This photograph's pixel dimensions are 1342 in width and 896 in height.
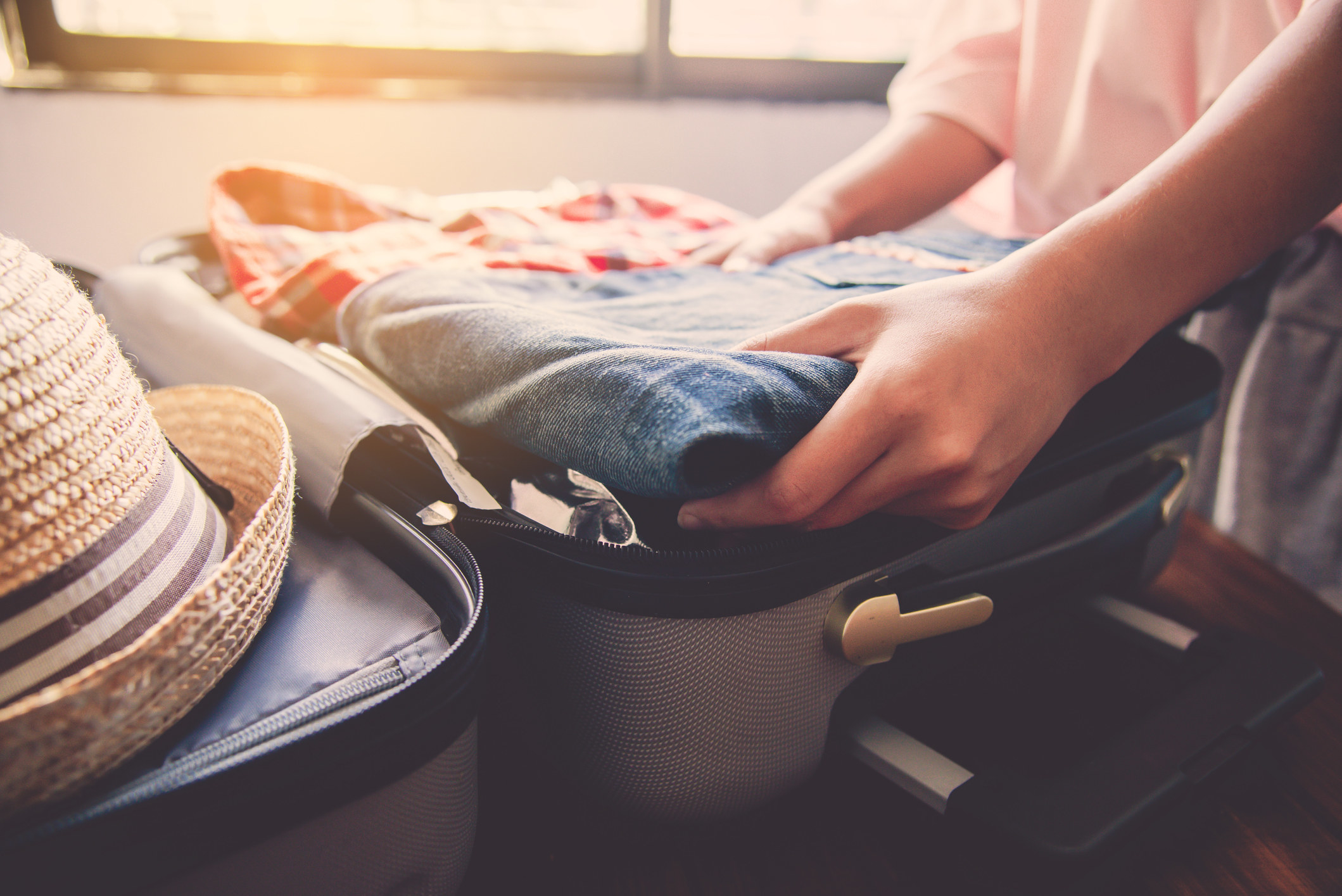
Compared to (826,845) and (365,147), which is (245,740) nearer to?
(826,845)

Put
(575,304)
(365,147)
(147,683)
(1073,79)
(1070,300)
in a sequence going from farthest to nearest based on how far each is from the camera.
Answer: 1. (365,147)
2. (1073,79)
3. (575,304)
4. (1070,300)
5. (147,683)

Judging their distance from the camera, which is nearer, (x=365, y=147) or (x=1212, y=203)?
(x=1212, y=203)

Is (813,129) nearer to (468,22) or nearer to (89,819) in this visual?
(468,22)

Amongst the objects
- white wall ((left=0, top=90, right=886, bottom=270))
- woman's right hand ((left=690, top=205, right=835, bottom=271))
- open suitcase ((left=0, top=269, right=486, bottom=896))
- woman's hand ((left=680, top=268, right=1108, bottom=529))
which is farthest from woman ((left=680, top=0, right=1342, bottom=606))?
white wall ((left=0, top=90, right=886, bottom=270))

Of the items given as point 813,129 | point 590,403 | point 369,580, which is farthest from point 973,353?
point 813,129

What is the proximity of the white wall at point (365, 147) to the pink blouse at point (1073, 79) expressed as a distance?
53 cm

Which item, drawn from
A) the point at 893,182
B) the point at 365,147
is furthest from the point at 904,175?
the point at 365,147

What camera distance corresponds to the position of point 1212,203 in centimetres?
29

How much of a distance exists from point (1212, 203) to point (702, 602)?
27cm

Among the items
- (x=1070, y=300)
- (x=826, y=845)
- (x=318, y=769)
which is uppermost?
(x=1070, y=300)

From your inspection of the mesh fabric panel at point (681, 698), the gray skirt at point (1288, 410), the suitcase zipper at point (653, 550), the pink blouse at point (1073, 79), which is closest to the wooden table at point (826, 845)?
the mesh fabric panel at point (681, 698)

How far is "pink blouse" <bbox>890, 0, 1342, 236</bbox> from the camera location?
45 centimetres

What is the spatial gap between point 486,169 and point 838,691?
949 millimetres

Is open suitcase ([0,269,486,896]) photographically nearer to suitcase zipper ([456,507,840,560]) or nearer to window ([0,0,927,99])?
suitcase zipper ([456,507,840,560])
